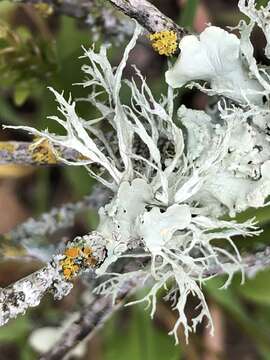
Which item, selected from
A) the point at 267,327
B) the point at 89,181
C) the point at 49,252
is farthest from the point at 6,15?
the point at 267,327

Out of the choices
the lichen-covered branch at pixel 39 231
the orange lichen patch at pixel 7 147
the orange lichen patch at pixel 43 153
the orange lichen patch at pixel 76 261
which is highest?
the orange lichen patch at pixel 7 147

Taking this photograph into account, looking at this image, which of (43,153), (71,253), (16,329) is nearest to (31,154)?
(43,153)

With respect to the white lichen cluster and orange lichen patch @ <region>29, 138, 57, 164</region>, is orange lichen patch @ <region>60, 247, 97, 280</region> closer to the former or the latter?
the white lichen cluster

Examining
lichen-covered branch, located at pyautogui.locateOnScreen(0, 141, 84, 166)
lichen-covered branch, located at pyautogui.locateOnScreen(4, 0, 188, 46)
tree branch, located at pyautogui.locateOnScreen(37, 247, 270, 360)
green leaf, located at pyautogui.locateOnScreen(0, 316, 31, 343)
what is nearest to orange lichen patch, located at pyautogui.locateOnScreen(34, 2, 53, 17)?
lichen-covered branch, located at pyautogui.locateOnScreen(4, 0, 188, 46)

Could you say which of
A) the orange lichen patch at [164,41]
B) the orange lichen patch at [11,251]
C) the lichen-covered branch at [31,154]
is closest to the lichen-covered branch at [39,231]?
the orange lichen patch at [11,251]

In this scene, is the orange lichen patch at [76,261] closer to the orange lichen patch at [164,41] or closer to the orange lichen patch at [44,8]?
the orange lichen patch at [164,41]

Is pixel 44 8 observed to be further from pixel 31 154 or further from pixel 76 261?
pixel 76 261
